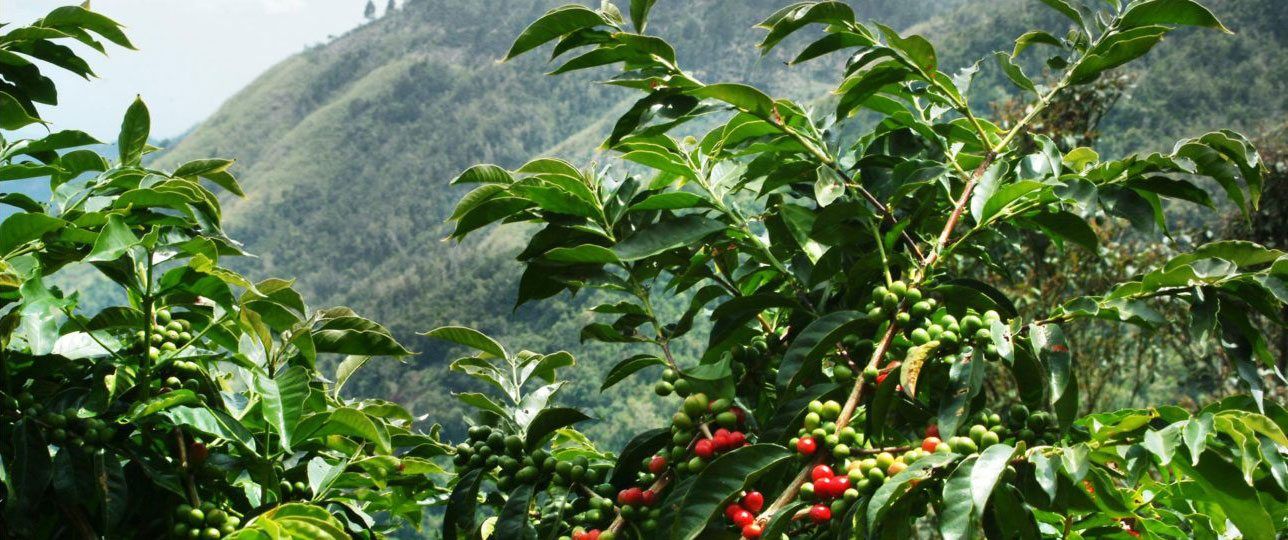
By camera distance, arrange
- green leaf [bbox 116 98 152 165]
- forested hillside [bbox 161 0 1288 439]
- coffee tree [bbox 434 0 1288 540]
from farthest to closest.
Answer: forested hillside [bbox 161 0 1288 439]
green leaf [bbox 116 98 152 165]
coffee tree [bbox 434 0 1288 540]

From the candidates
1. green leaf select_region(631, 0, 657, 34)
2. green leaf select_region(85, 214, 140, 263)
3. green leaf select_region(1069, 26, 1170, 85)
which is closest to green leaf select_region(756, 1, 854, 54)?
green leaf select_region(631, 0, 657, 34)

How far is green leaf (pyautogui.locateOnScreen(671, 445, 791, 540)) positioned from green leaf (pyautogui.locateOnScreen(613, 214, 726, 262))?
0.26 metres

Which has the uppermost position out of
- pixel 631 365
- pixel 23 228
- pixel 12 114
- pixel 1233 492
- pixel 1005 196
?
pixel 12 114

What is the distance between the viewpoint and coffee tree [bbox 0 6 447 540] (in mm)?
1114

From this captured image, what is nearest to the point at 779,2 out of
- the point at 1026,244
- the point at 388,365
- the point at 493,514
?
the point at 388,365

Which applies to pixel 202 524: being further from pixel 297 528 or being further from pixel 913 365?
pixel 913 365

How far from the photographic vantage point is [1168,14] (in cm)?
116

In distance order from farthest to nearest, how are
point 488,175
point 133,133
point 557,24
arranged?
1. point 133,133
2. point 488,175
3. point 557,24

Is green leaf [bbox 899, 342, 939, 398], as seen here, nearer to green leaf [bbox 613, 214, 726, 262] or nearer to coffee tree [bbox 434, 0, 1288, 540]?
coffee tree [bbox 434, 0, 1288, 540]

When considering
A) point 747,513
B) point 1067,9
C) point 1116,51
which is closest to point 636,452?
point 747,513

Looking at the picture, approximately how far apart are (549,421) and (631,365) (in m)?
0.12

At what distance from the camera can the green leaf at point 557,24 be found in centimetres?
115

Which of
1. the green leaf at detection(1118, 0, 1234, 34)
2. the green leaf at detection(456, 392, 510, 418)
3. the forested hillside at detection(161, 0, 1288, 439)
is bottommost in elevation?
the forested hillside at detection(161, 0, 1288, 439)

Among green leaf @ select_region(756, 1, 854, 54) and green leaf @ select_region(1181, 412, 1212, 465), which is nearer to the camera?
green leaf @ select_region(1181, 412, 1212, 465)
